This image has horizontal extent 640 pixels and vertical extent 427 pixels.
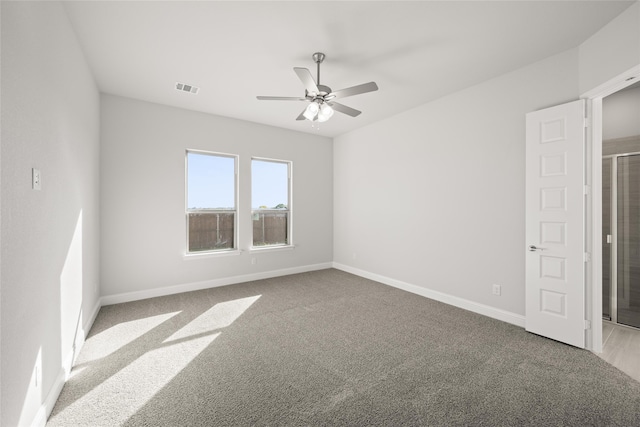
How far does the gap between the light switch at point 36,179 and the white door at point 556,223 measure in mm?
4182

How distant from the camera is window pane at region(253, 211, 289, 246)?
17.2 feet

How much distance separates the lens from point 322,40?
8.56 feet

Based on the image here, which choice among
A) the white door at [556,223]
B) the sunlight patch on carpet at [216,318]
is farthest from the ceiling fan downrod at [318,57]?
the sunlight patch on carpet at [216,318]

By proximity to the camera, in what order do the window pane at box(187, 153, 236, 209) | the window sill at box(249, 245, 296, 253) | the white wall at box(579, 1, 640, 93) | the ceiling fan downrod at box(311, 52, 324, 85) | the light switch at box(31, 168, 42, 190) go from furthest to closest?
the window sill at box(249, 245, 296, 253) → the window pane at box(187, 153, 236, 209) → the ceiling fan downrod at box(311, 52, 324, 85) → the white wall at box(579, 1, 640, 93) → the light switch at box(31, 168, 42, 190)

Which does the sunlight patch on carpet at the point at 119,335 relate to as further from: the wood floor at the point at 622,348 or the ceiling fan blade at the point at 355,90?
the wood floor at the point at 622,348

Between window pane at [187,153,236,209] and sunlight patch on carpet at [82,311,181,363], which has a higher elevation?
window pane at [187,153,236,209]

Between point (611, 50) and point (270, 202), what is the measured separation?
478cm

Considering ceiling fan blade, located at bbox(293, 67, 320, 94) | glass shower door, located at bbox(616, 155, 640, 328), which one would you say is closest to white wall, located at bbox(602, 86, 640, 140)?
glass shower door, located at bbox(616, 155, 640, 328)

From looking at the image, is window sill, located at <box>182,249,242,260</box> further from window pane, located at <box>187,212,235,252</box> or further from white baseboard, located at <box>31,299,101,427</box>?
white baseboard, located at <box>31,299,101,427</box>

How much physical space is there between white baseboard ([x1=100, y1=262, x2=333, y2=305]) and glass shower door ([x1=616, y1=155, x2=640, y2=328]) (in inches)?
177

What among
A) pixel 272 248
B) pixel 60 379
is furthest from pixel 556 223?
pixel 60 379

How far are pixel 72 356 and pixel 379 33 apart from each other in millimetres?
3929

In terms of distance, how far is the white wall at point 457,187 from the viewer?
3.15 m

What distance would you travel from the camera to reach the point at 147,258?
411 cm
